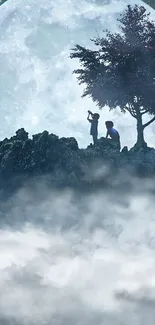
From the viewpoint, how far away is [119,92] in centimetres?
2600

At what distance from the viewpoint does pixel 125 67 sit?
2564 centimetres

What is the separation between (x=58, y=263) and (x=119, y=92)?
1189 cm

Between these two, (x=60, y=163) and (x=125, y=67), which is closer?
(x=60, y=163)

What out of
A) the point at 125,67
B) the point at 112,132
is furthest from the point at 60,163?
the point at 125,67

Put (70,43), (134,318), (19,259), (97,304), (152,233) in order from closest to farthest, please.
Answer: (134,318)
(97,304)
(19,259)
(152,233)
(70,43)

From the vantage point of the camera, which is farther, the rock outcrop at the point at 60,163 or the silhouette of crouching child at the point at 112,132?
the silhouette of crouching child at the point at 112,132

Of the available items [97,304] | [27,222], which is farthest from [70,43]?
[97,304]

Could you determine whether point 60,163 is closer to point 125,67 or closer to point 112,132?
point 112,132

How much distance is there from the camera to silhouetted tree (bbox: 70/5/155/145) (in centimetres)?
2544

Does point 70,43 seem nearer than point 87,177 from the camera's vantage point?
No

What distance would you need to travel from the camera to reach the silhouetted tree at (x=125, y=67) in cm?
2544

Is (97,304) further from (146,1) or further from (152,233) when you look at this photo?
(146,1)

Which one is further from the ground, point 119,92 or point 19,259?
point 119,92

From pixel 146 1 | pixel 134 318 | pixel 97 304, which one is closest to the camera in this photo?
pixel 134 318
